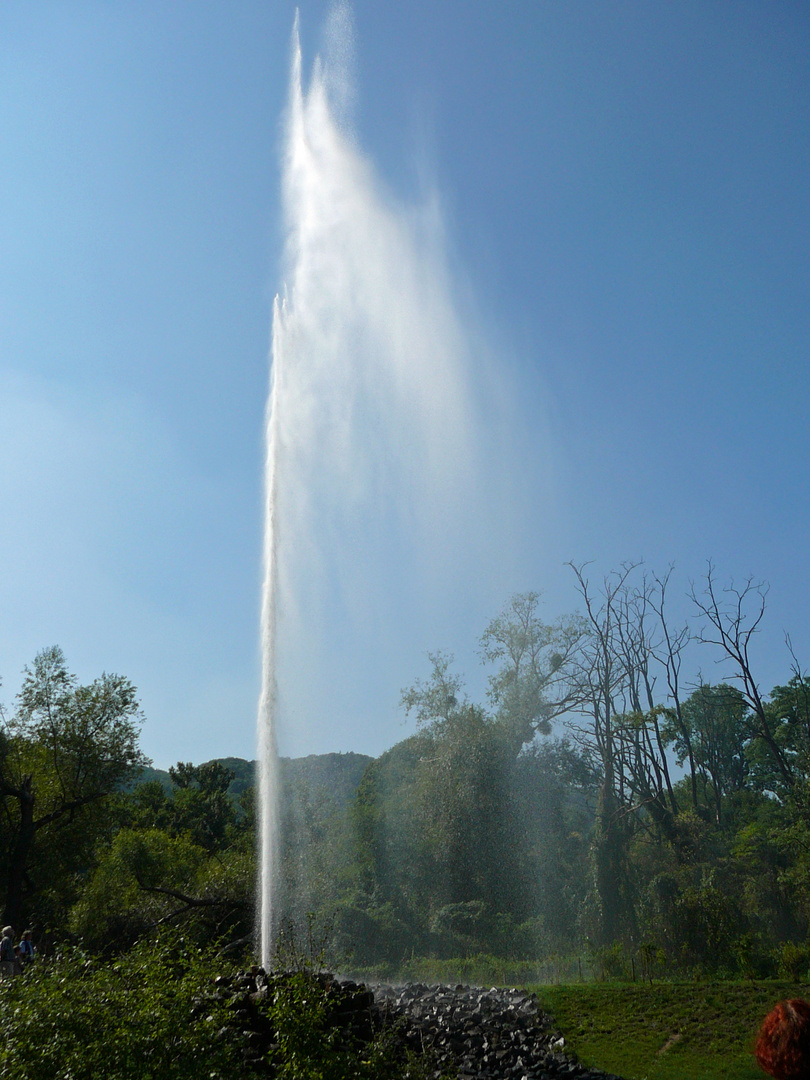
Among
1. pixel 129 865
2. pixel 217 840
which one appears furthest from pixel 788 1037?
pixel 217 840

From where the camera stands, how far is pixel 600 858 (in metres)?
32.5

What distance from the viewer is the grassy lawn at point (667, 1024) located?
14.5 metres

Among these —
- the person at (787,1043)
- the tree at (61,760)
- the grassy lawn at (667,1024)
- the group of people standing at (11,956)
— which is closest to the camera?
the person at (787,1043)

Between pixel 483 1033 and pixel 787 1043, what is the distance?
14.6 meters

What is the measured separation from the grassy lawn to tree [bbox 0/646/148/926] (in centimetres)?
1928

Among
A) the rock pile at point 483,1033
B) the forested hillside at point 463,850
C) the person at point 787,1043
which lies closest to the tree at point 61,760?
the forested hillside at point 463,850

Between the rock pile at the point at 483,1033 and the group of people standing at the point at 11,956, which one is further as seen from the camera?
the group of people standing at the point at 11,956

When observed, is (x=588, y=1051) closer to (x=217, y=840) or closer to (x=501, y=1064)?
(x=501, y=1064)

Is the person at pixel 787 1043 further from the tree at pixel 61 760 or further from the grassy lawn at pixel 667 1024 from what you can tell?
the tree at pixel 61 760

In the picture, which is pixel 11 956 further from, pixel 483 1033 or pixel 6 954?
pixel 483 1033

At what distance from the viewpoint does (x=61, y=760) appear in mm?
30328

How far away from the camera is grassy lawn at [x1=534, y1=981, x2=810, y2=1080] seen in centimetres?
1448

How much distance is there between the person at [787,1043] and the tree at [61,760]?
29012 millimetres

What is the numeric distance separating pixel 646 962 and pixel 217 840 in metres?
38.2
